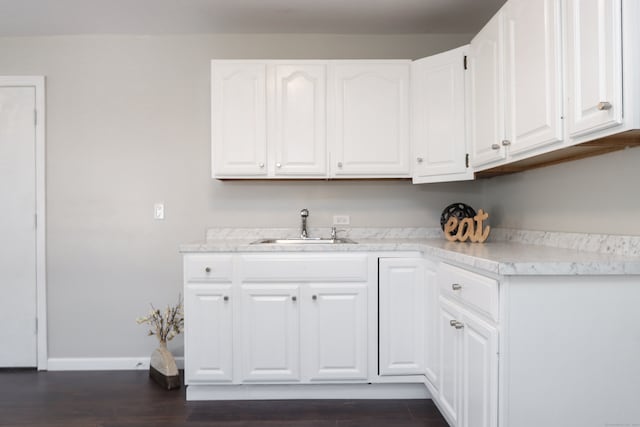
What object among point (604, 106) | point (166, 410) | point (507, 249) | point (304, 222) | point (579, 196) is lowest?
point (166, 410)

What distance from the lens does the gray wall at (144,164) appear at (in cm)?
293

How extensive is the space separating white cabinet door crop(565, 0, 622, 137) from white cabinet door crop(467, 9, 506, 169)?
1.74 feet

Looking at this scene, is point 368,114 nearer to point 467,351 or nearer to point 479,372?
point 467,351

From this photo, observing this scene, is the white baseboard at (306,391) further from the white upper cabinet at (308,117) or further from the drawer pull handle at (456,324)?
the white upper cabinet at (308,117)

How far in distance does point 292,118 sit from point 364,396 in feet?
5.80

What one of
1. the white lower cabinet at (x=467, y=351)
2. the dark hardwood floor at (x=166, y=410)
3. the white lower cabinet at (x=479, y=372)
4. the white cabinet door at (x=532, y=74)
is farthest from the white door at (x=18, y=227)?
the white cabinet door at (x=532, y=74)

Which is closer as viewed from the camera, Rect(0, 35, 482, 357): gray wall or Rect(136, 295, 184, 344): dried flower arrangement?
Rect(136, 295, 184, 344): dried flower arrangement

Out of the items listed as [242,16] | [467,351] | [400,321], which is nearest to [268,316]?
[400,321]

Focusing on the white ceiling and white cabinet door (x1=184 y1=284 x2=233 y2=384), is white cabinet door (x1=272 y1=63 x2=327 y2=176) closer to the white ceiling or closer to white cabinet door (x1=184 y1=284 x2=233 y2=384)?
the white ceiling

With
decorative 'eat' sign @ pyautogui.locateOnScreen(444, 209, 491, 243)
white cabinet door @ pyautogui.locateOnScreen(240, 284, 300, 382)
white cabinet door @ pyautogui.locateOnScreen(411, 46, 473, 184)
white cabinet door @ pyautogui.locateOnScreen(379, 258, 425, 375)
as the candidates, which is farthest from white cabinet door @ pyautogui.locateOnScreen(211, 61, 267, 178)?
decorative 'eat' sign @ pyautogui.locateOnScreen(444, 209, 491, 243)

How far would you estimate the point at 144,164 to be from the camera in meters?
2.93

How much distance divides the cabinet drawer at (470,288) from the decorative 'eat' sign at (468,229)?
45 cm

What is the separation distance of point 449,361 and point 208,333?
1.31 metres

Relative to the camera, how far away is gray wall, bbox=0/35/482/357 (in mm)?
2926
